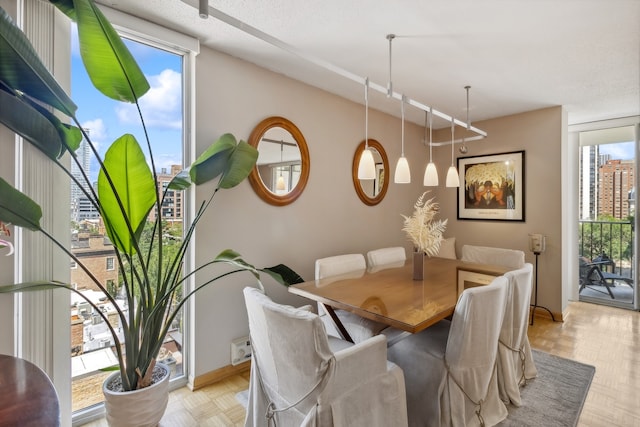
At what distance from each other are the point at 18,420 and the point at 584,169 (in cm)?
605

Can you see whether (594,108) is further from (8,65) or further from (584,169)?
(8,65)

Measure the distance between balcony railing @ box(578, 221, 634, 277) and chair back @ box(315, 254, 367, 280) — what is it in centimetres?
389

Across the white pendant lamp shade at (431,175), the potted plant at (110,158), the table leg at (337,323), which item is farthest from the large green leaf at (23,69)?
the white pendant lamp shade at (431,175)

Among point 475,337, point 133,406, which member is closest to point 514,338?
point 475,337

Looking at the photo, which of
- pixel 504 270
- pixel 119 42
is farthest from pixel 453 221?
pixel 119 42

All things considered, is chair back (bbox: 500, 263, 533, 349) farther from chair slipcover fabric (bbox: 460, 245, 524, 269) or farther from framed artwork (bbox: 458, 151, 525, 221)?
framed artwork (bbox: 458, 151, 525, 221)

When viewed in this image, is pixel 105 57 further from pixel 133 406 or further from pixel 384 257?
pixel 384 257

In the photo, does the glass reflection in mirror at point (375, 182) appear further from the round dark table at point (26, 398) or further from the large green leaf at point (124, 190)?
the round dark table at point (26, 398)

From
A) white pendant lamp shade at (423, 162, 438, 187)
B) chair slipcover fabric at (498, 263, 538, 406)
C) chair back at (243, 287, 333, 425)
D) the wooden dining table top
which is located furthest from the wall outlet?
white pendant lamp shade at (423, 162, 438, 187)

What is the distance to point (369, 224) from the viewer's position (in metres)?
3.78

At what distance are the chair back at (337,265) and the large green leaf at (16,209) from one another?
1.70 metres

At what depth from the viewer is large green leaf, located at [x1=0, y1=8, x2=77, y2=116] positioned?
1196mm

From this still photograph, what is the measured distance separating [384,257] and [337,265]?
26.1 inches

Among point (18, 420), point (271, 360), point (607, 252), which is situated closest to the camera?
point (18, 420)
